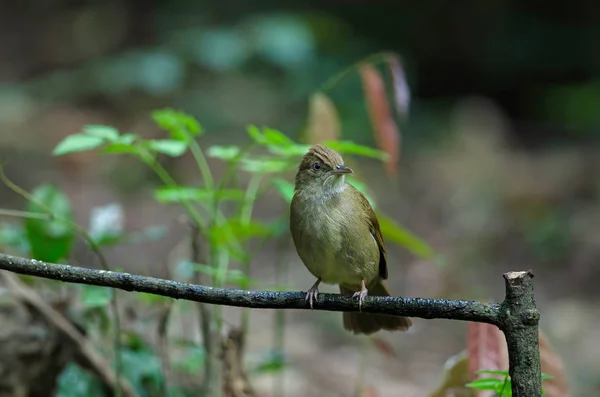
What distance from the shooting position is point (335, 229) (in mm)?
2580

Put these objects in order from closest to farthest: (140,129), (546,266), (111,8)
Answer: (546,266) → (140,129) → (111,8)

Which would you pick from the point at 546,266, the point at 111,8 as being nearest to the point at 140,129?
the point at 111,8

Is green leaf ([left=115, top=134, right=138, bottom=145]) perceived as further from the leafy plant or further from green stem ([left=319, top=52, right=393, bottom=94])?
the leafy plant

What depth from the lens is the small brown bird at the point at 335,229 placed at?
8.45 ft

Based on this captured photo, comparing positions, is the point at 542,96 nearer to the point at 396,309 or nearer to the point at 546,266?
the point at 546,266

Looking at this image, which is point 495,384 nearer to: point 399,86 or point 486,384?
point 486,384

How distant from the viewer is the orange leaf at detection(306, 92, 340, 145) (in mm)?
3117

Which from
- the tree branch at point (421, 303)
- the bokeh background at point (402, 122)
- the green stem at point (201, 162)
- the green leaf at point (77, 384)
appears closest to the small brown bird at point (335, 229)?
the green stem at point (201, 162)

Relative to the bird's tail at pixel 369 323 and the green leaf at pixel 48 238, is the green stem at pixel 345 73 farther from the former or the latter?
the green leaf at pixel 48 238

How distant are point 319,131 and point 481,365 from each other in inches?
44.2

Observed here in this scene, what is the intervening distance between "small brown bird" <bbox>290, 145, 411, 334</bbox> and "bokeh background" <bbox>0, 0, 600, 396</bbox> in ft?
8.38

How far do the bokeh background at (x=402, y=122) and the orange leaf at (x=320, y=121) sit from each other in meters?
2.40

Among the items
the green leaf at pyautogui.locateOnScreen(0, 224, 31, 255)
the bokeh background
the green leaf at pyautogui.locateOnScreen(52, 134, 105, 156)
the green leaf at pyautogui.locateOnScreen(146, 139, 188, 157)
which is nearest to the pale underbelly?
the green leaf at pyautogui.locateOnScreen(146, 139, 188, 157)

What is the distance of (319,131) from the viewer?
3.15 meters
